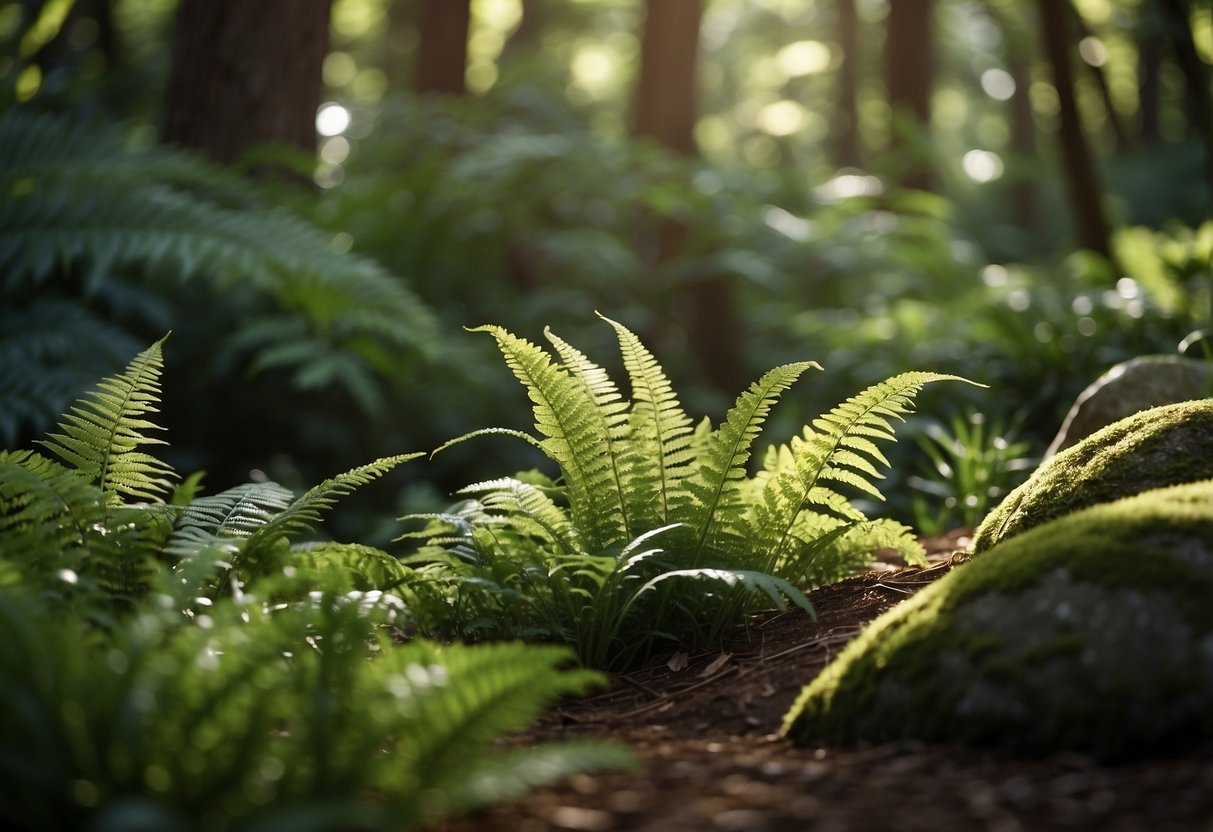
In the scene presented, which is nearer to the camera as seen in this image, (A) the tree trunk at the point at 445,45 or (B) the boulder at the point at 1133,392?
(B) the boulder at the point at 1133,392

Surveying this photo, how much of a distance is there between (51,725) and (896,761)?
1.30 meters

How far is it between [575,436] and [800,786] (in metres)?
1.20

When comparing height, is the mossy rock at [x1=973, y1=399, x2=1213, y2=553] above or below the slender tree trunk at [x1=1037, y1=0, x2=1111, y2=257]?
below

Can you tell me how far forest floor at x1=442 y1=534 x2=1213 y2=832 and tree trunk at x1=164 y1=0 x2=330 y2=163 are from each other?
443 centimetres

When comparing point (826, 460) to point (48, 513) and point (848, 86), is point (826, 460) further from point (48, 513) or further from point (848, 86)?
point (848, 86)

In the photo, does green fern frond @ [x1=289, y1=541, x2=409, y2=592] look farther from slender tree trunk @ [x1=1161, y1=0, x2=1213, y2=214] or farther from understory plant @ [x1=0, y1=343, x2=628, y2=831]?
slender tree trunk @ [x1=1161, y1=0, x2=1213, y2=214]

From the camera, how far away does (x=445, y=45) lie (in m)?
9.12

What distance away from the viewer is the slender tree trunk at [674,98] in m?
7.78

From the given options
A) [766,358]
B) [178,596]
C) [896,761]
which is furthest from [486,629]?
[766,358]

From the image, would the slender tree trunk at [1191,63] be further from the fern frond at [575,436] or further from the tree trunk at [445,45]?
the fern frond at [575,436]

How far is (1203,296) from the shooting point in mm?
5242

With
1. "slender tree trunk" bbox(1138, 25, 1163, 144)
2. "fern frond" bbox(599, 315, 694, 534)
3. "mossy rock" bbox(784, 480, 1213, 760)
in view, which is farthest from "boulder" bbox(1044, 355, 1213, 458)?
"slender tree trunk" bbox(1138, 25, 1163, 144)

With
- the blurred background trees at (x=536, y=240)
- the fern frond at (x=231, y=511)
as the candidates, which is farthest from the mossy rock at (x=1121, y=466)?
the blurred background trees at (x=536, y=240)

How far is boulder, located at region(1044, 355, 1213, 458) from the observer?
3.43 meters
